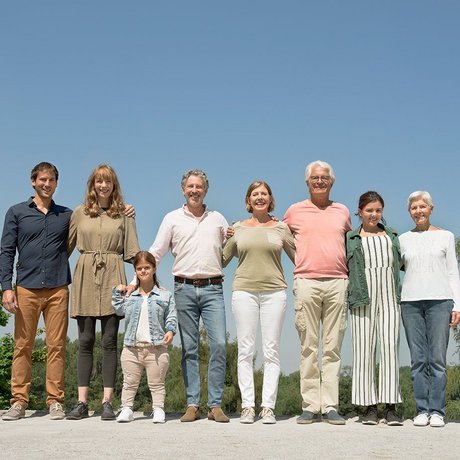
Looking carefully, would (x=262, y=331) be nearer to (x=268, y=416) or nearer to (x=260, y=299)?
(x=260, y=299)

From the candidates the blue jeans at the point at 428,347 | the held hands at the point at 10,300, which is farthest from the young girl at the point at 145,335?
the blue jeans at the point at 428,347

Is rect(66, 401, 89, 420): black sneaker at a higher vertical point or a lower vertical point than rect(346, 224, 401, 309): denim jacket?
lower

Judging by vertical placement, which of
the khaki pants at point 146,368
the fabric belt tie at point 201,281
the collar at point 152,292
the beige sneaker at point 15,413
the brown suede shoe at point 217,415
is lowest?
the beige sneaker at point 15,413

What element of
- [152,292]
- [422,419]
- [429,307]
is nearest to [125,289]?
[152,292]

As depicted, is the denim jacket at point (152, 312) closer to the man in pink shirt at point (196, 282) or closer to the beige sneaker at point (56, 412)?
the man in pink shirt at point (196, 282)

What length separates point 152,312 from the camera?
7398mm

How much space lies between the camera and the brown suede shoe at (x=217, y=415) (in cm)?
728

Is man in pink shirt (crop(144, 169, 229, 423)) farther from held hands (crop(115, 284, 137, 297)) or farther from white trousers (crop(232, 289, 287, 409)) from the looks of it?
held hands (crop(115, 284, 137, 297))

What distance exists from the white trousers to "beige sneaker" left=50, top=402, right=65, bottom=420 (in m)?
2.08

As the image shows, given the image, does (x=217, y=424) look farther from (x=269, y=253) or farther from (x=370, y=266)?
(x=370, y=266)

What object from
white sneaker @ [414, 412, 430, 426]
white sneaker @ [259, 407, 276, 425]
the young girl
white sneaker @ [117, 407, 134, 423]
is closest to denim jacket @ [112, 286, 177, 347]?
the young girl

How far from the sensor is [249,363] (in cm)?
743

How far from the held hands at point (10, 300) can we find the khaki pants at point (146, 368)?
1408mm

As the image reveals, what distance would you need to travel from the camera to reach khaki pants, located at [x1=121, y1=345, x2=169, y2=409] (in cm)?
739
